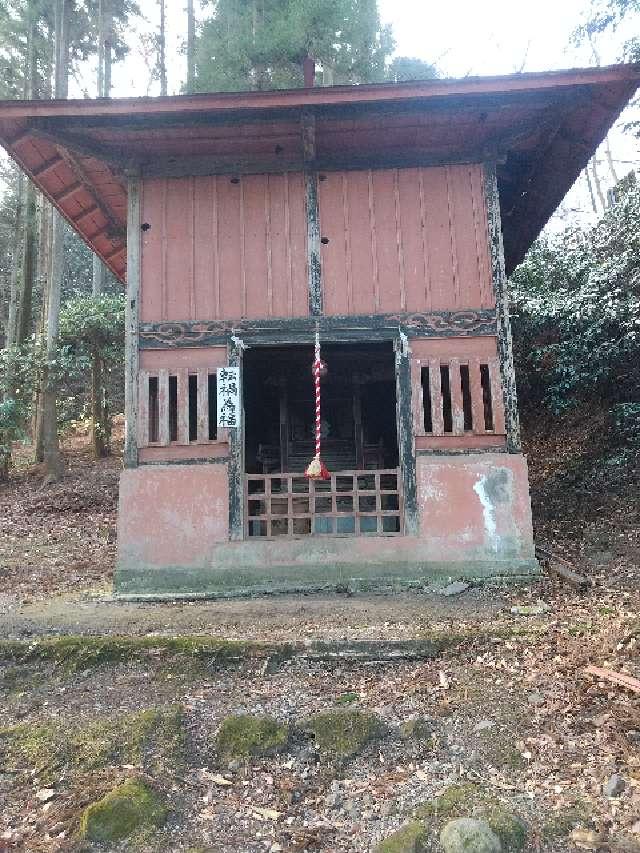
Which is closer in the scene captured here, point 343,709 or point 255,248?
point 343,709

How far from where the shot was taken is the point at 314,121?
801 centimetres

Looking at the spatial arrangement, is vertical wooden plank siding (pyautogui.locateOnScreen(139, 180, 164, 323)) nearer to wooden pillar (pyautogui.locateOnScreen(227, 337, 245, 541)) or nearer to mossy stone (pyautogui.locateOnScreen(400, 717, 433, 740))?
wooden pillar (pyautogui.locateOnScreen(227, 337, 245, 541))

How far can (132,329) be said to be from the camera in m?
8.63

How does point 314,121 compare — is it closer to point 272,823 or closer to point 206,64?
point 272,823

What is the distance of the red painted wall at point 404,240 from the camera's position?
858 centimetres

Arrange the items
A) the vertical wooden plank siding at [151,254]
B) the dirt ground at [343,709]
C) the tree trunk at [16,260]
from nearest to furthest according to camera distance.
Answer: the dirt ground at [343,709] < the vertical wooden plank siding at [151,254] < the tree trunk at [16,260]

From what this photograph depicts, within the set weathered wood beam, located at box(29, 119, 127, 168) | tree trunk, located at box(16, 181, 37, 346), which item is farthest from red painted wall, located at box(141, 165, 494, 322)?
tree trunk, located at box(16, 181, 37, 346)

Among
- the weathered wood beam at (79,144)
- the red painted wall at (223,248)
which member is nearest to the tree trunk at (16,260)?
the weathered wood beam at (79,144)

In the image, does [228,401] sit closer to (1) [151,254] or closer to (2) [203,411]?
(2) [203,411]

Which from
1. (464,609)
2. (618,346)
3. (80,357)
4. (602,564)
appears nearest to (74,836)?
(464,609)

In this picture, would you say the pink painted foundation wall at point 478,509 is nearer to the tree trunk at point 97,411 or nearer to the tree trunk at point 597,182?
the tree trunk at point 97,411

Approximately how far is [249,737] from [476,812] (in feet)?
5.43

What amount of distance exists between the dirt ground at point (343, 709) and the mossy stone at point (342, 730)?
65mm

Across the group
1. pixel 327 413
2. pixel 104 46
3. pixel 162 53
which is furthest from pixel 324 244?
pixel 162 53
